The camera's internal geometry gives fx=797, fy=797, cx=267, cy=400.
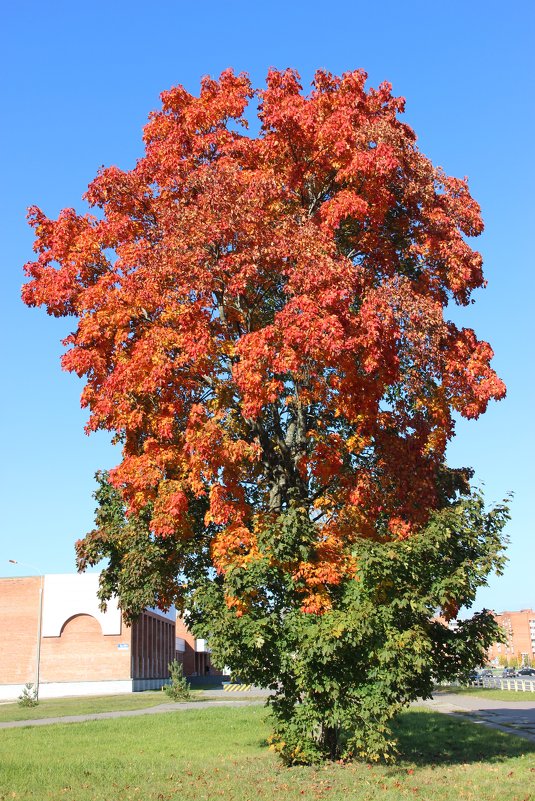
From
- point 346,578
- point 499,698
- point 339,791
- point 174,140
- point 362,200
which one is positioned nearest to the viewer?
point 339,791

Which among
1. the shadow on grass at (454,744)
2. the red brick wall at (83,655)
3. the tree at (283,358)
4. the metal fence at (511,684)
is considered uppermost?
the tree at (283,358)

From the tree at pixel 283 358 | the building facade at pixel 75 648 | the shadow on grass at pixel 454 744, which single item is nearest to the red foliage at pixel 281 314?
the tree at pixel 283 358

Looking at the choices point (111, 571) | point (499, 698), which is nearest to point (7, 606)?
point (499, 698)

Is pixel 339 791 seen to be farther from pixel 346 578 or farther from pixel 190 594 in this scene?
pixel 190 594

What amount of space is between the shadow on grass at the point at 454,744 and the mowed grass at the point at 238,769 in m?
0.02

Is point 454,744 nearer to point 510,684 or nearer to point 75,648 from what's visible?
point 510,684

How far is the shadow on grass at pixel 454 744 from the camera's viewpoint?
15.4m

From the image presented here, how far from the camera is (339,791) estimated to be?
39.3 feet

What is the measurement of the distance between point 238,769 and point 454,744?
5.59 m

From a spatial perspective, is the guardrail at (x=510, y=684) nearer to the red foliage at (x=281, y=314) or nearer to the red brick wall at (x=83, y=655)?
the red brick wall at (x=83, y=655)

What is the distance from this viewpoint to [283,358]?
13.9 m

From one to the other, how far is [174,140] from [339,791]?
43.8 feet

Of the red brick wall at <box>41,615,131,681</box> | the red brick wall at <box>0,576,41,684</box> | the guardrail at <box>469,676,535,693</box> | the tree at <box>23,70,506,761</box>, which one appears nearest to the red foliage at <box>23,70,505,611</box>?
the tree at <box>23,70,506,761</box>

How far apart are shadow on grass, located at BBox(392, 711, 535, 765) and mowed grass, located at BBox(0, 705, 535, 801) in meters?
0.02
